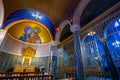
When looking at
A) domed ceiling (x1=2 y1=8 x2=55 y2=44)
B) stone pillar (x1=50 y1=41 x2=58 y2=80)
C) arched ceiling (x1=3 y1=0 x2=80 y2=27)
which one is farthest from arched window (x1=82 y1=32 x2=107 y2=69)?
domed ceiling (x1=2 y1=8 x2=55 y2=44)

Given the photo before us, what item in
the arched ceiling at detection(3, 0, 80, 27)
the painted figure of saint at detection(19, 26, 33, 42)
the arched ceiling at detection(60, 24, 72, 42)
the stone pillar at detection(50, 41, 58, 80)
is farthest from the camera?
the painted figure of saint at detection(19, 26, 33, 42)

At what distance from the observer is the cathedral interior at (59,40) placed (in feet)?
12.7

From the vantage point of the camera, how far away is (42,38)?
862cm

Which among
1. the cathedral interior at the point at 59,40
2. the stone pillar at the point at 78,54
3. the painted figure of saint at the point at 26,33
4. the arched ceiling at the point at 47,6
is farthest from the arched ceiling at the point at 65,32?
the painted figure of saint at the point at 26,33

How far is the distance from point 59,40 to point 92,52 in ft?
11.7

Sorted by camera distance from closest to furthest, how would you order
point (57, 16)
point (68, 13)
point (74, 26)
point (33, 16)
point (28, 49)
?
point (74, 26)
point (68, 13)
point (57, 16)
point (33, 16)
point (28, 49)

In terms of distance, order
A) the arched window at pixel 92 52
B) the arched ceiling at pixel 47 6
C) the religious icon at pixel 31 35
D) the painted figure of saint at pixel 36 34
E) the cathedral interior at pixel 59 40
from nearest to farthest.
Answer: the cathedral interior at pixel 59 40
the arched window at pixel 92 52
the arched ceiling at pixel 47 6
the religious icon at pixel 31 35
the painted figure of saint at pixel 36 34

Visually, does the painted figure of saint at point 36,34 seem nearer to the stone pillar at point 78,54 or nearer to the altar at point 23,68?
the altar at point 23,68

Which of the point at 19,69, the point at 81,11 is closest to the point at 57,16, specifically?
the point at 81,11

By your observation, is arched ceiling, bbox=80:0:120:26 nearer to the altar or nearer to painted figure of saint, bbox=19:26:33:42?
painted figure of saint, bbox=19:26:33:42

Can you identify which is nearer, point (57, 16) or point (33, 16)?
point (57, 16)

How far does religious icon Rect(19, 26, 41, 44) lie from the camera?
819cm

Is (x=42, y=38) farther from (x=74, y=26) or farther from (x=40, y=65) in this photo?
(x=74, y=26)

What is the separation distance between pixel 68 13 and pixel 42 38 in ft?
12.9
